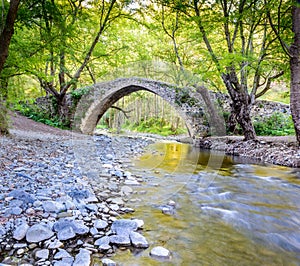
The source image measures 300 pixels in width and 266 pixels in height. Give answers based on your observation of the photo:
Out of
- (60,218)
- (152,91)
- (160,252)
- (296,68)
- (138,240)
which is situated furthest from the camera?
(152,91)

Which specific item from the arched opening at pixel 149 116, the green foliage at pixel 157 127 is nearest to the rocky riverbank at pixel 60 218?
the arched opening at pixel 149 116

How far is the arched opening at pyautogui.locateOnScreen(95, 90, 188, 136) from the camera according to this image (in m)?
21.2

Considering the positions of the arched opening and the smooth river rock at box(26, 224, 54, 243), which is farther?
the arched opening

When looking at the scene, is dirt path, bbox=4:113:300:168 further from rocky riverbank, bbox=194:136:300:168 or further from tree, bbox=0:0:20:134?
tree, bbox=0:0:20:134

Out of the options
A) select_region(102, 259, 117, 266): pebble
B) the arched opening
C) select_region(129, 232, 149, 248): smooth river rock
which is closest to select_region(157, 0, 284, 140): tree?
select_region(129, 232, 149, 248): smooth river rock

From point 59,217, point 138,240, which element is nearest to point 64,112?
point 59,217

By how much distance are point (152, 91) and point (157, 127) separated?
994cm

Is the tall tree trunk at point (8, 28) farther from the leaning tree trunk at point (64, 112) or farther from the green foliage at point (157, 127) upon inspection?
the green foliage at point (157, 127)

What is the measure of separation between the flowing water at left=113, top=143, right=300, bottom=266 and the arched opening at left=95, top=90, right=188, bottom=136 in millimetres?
15530

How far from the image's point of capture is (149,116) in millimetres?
25156

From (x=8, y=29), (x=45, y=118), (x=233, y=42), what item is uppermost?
(x=233, y=42)

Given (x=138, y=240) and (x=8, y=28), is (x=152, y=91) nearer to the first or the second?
(x=8, y=28)

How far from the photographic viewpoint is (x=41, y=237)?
1718 millimetres

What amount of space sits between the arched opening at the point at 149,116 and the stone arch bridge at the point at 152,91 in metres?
5.72
